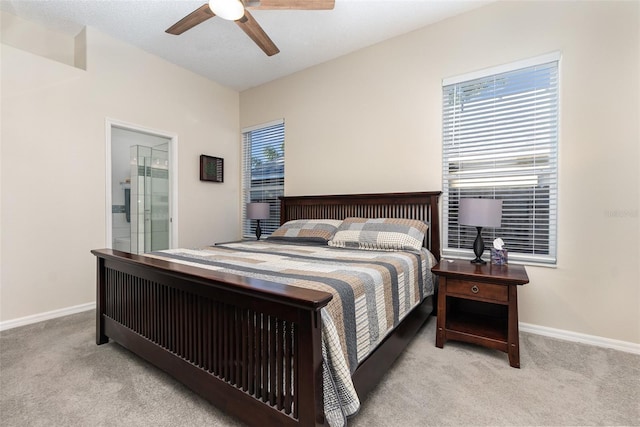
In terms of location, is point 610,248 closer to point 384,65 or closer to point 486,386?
point 486,386

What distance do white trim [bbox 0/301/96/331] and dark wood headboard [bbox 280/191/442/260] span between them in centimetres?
233

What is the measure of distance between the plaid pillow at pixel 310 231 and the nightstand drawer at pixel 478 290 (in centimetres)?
129

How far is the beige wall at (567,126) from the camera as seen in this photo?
213 centimetres

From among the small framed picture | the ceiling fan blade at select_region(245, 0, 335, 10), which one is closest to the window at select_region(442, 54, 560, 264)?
the ceiling fan blade at select_region(245, 0, 335, 10)

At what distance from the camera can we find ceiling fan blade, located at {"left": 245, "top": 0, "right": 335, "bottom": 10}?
199 centimetres

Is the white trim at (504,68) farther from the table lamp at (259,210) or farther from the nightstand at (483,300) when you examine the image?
the table lamp at (259,210)

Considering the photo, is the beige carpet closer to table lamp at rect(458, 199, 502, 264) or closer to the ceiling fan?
table lamp at rect(458, 199, 502, 264)

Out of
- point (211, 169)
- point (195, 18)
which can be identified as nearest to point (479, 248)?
point (195, 18)

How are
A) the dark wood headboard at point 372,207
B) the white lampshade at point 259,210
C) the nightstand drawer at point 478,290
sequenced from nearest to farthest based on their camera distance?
the nightstand drawer at point 478,290 → the dark wood headboard at point 372,207 → the white lampshade at point 259,210

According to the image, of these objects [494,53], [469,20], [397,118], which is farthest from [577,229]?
[469,20]

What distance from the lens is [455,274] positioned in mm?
2111

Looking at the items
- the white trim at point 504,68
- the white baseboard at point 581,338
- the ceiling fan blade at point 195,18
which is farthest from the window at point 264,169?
the white baseboard at point 581,338

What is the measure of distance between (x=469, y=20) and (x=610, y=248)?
2292mm

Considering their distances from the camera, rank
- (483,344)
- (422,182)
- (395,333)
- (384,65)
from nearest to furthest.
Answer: (395,333) < (483,344) < (422,182) < (384,65)
